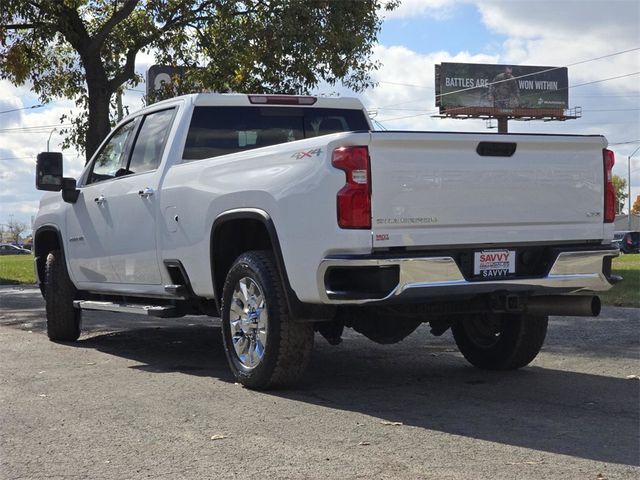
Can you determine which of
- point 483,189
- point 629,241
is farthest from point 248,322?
Result: point 629,241

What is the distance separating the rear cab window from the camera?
7768 millimetres

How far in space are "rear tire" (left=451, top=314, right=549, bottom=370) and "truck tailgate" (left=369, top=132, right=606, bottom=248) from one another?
3.37ft

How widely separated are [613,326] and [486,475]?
595 cm

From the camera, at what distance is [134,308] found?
7867 millimetres

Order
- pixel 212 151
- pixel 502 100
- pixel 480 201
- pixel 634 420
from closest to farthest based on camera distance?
pixel 634 420, pixel 480 201, pixel 212 151, pixel 502 100

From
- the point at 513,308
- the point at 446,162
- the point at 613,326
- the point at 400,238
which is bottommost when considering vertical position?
the point at 613,326

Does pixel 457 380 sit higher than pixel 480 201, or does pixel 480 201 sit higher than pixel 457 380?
pixel 480 201

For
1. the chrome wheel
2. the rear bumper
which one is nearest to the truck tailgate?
the rear bumper

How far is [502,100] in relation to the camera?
79312 mm

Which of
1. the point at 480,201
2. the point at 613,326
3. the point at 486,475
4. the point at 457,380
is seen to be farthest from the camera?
the point at 613,326

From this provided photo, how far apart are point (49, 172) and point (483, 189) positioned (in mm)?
4691

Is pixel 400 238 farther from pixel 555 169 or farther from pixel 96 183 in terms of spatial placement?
pixel 96 183

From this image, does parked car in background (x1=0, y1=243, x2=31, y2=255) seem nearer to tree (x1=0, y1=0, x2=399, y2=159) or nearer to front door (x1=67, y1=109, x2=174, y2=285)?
tree (x1=0, y1=0, x2=399, y2=159)

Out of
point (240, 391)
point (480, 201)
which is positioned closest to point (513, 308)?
point (480, 201)
